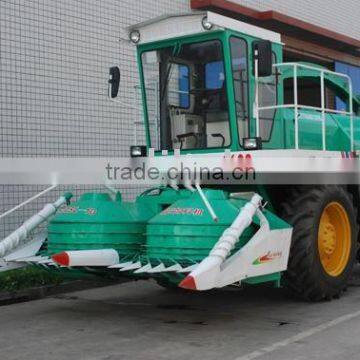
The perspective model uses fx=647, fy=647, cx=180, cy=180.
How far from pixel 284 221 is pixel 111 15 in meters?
5.42

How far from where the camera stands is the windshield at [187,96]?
710 cm

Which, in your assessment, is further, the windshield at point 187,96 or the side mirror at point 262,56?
the windshield at point 187,96

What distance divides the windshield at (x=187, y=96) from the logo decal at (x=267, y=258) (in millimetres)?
1464

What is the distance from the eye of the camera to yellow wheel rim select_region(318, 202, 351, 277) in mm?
7152

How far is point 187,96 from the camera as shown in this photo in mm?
7422

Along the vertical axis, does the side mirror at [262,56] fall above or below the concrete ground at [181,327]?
above

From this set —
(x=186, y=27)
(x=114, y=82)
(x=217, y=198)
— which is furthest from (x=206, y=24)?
(x=217, y=198)

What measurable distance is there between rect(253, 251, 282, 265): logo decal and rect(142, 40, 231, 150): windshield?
146 centimetres

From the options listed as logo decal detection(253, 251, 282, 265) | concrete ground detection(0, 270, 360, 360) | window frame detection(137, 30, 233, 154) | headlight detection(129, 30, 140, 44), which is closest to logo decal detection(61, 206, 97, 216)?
concrete ground detection(0, 270, 360, 360)

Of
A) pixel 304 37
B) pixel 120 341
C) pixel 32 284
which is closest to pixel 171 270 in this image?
pixel 120 341

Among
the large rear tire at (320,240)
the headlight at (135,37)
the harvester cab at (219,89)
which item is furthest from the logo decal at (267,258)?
the headlight at (135,37)

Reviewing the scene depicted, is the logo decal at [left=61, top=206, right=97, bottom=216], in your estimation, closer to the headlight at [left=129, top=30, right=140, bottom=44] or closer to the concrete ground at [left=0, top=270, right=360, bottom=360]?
the concrete ground at [left=0, top=270, right=360, bottom=360]

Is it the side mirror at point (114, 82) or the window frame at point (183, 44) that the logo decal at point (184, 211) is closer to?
the window frame at point (183, 44)

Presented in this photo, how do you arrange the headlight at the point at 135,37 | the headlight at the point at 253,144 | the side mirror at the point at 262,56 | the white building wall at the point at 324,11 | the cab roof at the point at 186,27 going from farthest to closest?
the white building wall at the point at 324,11 → the headlight at the point at 135,37 → the cab roof at the point at 186,27 → the headlight at the point at 253,144 → the side mirror at the point at 262,56
